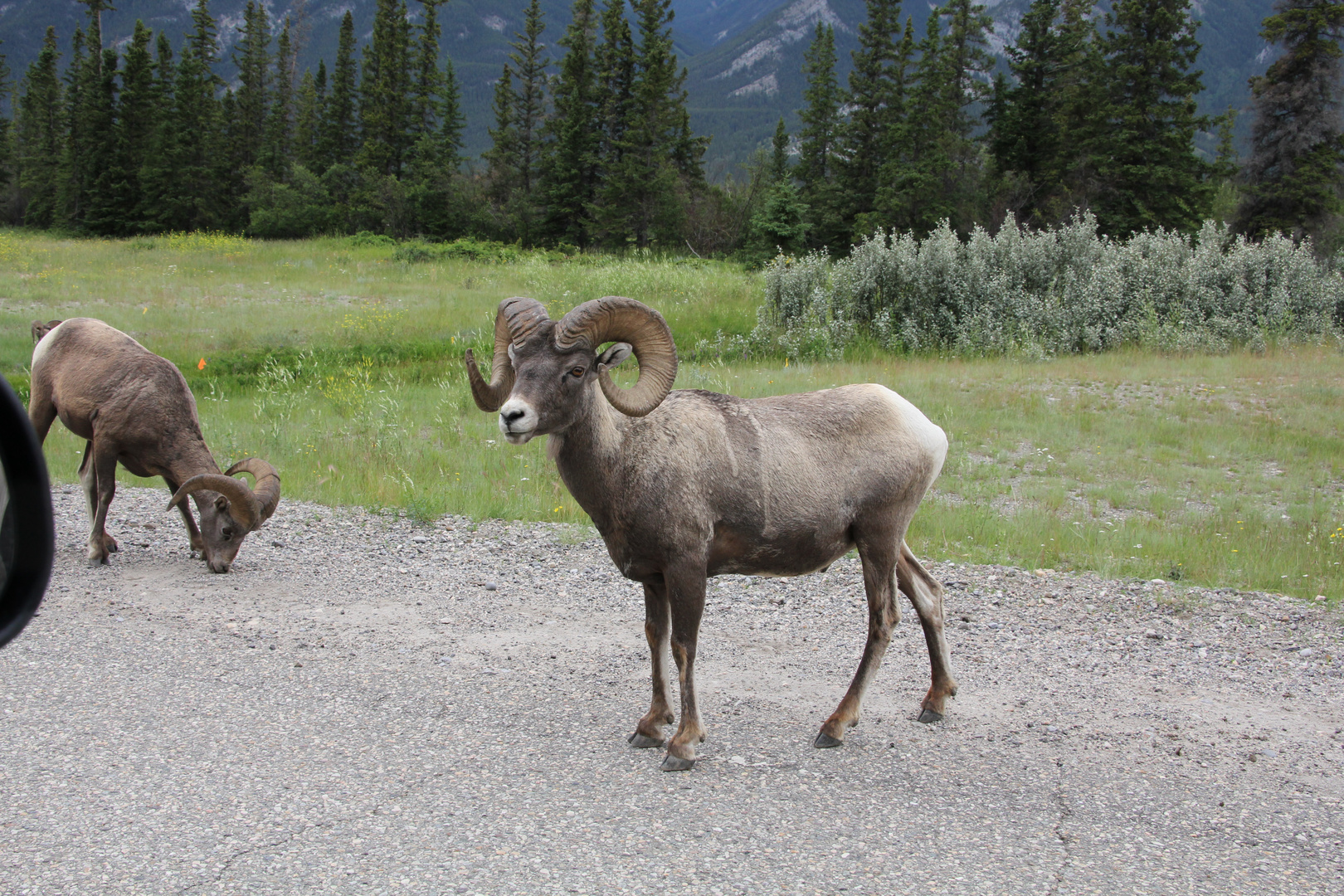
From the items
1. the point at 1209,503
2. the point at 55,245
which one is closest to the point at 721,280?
the point at 1209,503

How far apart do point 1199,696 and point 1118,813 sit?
1699 mm

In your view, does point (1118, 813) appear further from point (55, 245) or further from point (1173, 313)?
point (55, 245)

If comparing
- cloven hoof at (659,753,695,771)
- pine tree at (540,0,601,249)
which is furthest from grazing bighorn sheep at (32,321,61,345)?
pine tree at (540,0,601,249)

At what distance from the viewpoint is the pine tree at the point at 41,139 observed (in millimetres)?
74062

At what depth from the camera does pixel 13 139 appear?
268 feet

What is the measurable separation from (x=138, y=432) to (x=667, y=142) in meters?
53.7

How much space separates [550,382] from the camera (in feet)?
15.0

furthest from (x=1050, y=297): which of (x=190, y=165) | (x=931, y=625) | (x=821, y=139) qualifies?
(x=190, y=165)

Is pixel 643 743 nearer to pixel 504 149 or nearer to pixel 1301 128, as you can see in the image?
pixel 1301 128

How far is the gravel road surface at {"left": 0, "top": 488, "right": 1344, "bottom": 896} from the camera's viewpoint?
3.72m

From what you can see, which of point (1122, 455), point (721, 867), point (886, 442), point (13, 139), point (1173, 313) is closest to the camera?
point (721, 867)

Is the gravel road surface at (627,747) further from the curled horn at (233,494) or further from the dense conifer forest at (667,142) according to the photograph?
the dense conifer forest at (667,142)

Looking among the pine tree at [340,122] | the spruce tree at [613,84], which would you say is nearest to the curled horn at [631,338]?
the spruce tree at [613,84]

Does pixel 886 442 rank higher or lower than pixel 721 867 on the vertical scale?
higher
